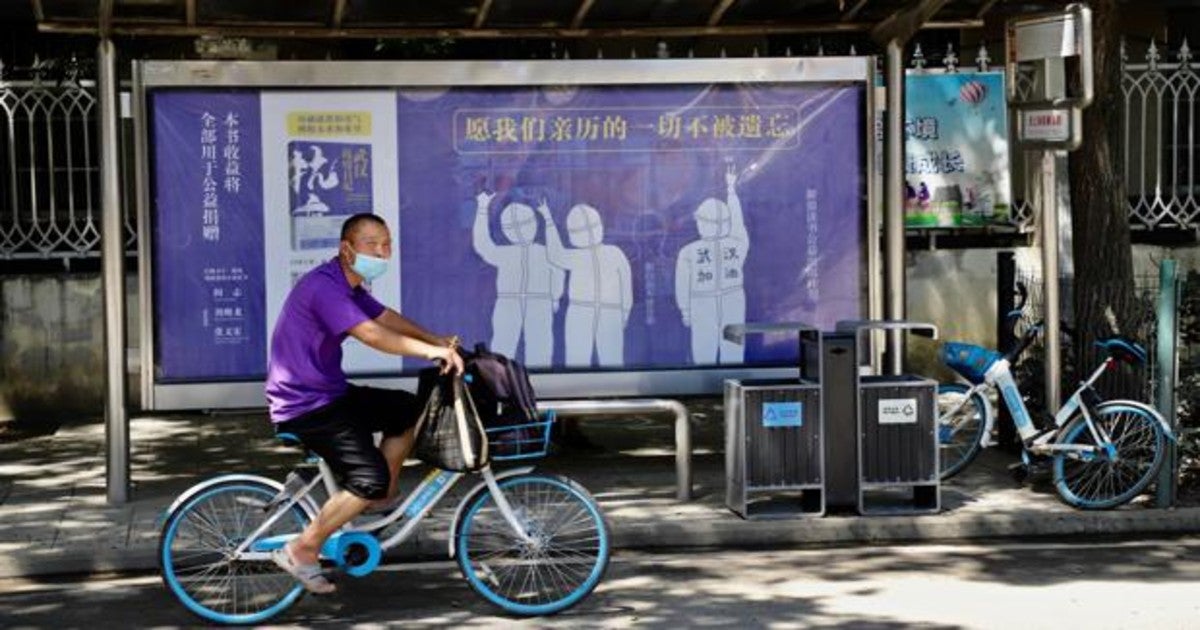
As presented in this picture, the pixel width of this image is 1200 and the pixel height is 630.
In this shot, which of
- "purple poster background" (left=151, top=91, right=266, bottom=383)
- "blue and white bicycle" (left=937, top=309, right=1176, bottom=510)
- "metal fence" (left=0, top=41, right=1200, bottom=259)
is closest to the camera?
"blue and white bicycle" (left=937, top=309, right=1176, bottom=510)

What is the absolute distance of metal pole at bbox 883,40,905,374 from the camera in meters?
10.4

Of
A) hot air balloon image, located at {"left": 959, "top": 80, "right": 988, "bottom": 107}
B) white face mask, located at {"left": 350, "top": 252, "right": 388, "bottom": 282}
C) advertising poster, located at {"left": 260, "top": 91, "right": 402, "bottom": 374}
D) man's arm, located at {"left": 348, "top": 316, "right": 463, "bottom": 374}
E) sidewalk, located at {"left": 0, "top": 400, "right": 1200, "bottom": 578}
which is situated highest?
hot air balloon image, located at {"left": 959, "top": 80, "right": 988, "bottom": 107}

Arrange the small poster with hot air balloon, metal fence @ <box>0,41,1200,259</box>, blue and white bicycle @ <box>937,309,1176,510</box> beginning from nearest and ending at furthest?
blue and white bicycle @ <box>937,309,1176,510</box>
metal fence @ <box>0,41,1200,259</box>
the small poster with hot air balloon

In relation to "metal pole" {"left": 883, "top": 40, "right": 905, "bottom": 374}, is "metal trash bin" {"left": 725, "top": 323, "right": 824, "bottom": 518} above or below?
below

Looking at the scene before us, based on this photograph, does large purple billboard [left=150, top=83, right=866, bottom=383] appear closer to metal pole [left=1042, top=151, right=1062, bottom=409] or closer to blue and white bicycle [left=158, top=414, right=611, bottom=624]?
metal pole [left=1042, top=151, right=1062, bottom=409]

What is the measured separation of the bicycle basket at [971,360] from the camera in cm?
1025

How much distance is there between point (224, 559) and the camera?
726 cm

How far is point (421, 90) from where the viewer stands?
1012 cm

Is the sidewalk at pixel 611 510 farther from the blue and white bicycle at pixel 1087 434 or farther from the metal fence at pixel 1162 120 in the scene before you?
the metal fence at pixel 1162 120

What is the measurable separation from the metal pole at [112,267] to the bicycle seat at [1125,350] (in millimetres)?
5721

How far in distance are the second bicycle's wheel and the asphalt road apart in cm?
55

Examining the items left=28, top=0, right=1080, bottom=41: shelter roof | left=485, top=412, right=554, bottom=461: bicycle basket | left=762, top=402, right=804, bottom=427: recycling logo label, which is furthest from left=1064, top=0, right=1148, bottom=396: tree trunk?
left=485, top=412, right=554, bottom=461: bicycle basket

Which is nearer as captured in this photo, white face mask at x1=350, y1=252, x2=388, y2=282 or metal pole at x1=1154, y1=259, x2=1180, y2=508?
white face mask at x1=350, y1=252, x2=388, y2=282

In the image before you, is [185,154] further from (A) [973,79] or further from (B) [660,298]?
(A) [973,79]
